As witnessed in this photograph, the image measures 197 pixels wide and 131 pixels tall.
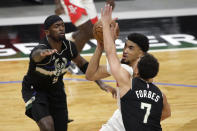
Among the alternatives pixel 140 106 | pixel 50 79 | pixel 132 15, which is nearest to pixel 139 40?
pixel 140 106

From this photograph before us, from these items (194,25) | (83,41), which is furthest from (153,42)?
(83,41)

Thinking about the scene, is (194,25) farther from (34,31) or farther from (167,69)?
(34,31)

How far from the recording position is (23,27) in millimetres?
10805

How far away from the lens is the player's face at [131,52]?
4.28m

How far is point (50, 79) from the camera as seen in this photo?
4941mm

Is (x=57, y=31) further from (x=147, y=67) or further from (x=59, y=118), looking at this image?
(x=147, y=67)

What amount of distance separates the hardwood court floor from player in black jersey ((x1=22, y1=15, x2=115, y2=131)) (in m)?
1.09

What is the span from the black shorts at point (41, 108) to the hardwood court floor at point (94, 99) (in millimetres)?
991

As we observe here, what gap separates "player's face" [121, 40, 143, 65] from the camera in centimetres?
428

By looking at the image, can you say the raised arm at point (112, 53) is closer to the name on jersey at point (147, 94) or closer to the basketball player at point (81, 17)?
the name on jersey at point (147, 94)

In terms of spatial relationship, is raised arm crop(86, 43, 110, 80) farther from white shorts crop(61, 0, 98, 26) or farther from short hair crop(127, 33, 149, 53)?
white shorts crop(61, 0, 98, 26)

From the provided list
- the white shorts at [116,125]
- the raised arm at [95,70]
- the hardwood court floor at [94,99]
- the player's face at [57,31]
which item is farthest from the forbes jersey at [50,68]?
the hardwood court floor at [94,99]

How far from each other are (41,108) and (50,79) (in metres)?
0.34

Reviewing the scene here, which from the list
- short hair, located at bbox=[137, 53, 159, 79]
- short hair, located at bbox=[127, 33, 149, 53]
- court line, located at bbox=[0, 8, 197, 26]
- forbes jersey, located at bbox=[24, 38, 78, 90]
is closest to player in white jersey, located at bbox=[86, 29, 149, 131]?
short hair, located at bbox=[127, 33, 149, 53]
